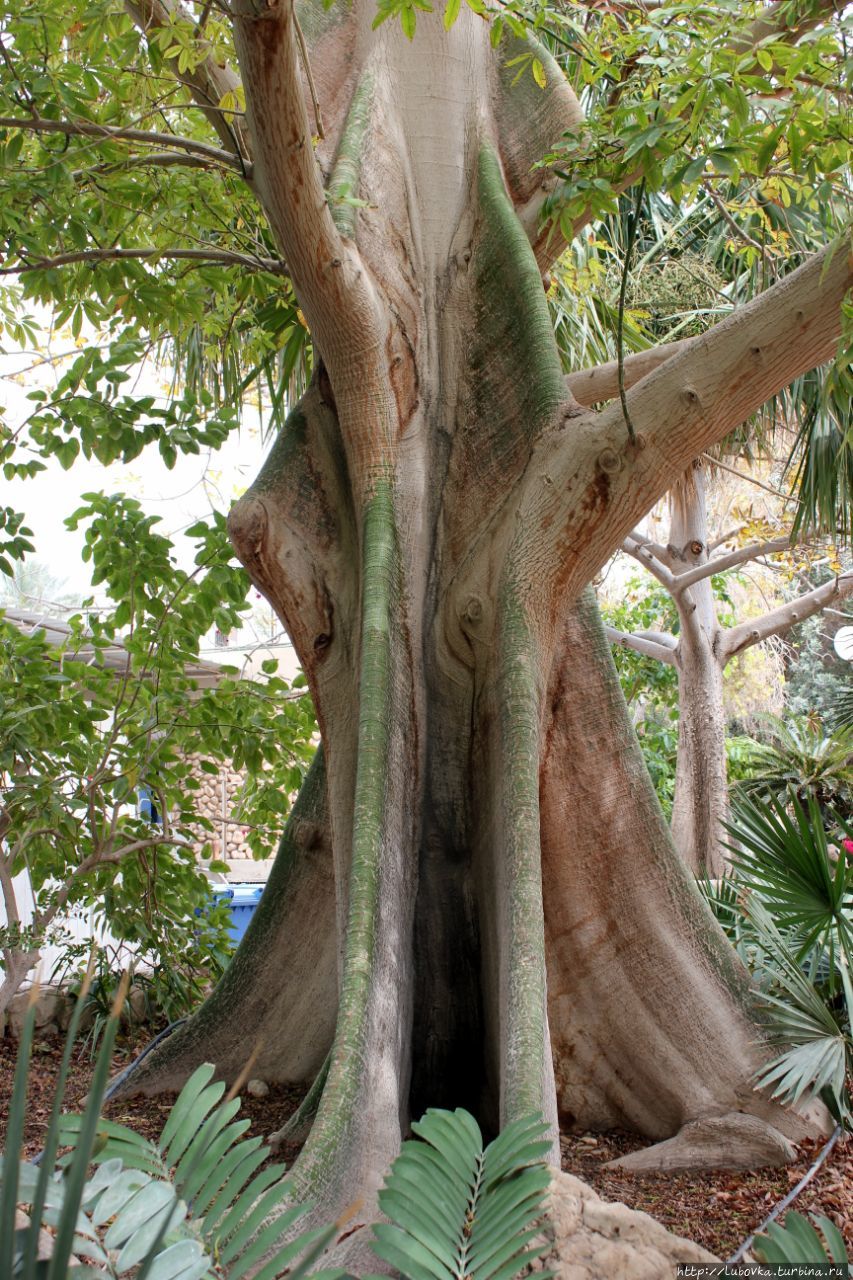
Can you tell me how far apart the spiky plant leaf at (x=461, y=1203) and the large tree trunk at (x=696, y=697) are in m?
9.73

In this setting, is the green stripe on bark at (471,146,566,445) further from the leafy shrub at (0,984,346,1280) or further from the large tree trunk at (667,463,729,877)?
the large tree trunk at (667,463,729,877)

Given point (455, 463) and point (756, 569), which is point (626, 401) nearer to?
point (455, 463)

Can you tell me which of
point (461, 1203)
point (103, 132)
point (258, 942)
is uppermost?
point (103, 132)

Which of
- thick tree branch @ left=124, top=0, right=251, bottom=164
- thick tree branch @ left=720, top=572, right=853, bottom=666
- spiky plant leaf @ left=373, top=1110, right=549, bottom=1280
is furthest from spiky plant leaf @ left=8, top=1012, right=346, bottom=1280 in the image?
thick tree branch @ left=720, top=572, right=853, bottom=666

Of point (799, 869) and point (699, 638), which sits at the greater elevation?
point (699, 638)

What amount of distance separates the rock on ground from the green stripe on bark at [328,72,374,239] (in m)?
3.48

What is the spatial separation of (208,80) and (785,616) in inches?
376

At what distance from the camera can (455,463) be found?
4734 millimetres

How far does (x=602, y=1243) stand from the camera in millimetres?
2457

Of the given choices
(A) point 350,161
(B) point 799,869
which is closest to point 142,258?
(A) point 350,161

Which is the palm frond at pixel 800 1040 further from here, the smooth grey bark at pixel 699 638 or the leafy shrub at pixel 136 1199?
the smooth grey bark at pixel 699 638

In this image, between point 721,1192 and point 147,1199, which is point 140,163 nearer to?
point 147,1199

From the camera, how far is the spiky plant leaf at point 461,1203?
204cm

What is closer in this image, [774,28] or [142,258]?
[774,28]
